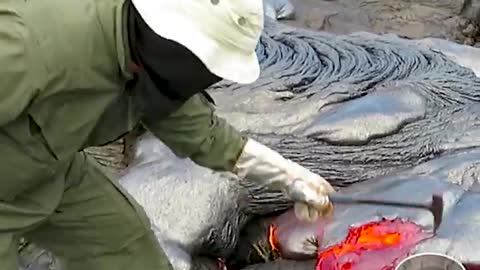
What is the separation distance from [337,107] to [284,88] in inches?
10.2

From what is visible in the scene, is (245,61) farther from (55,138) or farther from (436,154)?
(436,154)

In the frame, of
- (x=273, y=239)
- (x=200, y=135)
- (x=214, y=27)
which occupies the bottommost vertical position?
(x=273, y=239)

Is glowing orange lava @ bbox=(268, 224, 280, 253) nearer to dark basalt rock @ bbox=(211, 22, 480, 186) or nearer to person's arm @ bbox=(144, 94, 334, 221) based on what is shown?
dark basalt rock @ bbox=(211, 22, 480, 186)

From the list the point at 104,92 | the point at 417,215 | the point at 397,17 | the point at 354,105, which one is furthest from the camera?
the point at 397,17

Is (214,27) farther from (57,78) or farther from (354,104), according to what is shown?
(354,104)

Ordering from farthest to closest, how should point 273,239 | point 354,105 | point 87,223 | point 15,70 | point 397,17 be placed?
1. point 397,17
2. point 354,105
3. point 273,239
4. point 87,223
5. point 15,70

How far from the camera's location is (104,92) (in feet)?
8.15

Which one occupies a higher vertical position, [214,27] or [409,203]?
[214,27]

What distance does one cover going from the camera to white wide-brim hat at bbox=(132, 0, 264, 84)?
2.33m

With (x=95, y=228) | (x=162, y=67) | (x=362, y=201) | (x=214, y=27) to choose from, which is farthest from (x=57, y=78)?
(x=362, y=201)

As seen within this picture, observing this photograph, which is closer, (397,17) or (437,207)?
(437,207)

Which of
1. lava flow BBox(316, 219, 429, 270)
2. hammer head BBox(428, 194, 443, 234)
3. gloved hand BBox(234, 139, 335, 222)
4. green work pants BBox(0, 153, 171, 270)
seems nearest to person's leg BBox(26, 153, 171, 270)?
green work pants BBox(0, 153, 171, 270)

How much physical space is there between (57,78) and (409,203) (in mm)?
1117

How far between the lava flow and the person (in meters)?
0.41
